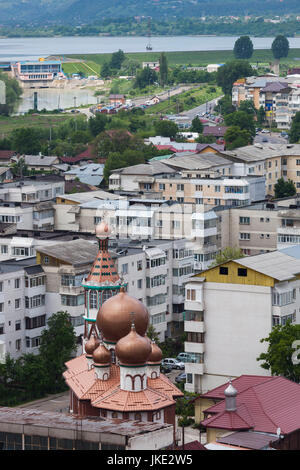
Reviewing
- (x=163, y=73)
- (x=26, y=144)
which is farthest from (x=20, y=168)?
(x=163, y=73)

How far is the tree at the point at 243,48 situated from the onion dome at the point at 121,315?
5820 inches

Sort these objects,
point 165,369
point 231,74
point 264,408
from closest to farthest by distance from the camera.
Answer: point 264,408 → point 165,369 → point 231,74

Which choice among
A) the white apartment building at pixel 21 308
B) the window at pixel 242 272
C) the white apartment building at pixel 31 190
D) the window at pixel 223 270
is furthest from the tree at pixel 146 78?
the window at pixel 242 272

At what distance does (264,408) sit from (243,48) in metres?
Result: 149

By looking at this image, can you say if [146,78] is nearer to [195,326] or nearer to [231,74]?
[231,74]

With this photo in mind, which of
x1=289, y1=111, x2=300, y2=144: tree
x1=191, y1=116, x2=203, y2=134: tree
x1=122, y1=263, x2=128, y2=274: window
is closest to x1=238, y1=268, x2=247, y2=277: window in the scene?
x1=122, y1=263, x2=128, y2=274: window

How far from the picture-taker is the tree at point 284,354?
1508 inches

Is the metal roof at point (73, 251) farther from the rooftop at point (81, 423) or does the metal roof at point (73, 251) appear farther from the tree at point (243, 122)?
the tree at point (243, 122)

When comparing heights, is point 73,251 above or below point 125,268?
above

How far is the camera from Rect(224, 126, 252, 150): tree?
92.9 meters

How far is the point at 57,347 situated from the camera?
143ft

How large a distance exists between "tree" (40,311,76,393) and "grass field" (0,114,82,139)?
Result: 7368 cm

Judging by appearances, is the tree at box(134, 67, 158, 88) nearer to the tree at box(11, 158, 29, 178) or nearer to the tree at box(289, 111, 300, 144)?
the tree at box(289, 111, 300, 144)
